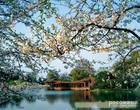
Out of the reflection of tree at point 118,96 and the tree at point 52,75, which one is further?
the reflection of tree at point 118,96

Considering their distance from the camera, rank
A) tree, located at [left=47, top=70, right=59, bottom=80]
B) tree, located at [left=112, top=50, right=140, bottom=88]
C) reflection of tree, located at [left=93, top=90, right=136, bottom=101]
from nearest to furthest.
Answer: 1. tree, located at [left=47, top=70, right=59, bottom=80]
2. tree, located at [left=112, top=50, right=140, bottom=88]
3. reflection of tree, located at [left=93, top=90, right=136, bottom=101]

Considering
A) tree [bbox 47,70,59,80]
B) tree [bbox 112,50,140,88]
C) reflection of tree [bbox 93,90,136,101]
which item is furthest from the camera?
reflection of tree [bbox 93,90,136,101]

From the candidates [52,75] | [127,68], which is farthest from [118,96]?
[52,75]

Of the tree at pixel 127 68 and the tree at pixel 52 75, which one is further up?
the tree at pixel 127 68

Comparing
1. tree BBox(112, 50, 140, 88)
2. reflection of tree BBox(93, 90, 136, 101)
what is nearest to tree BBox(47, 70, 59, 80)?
tree BBox(112, 50, 140, 88)

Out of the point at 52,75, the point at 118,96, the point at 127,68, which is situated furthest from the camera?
the point at 118,96

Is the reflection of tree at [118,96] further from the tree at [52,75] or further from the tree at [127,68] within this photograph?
the tree at [52,75]

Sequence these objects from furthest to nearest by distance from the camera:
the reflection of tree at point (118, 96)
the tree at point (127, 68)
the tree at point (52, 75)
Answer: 1. the reflection of tree at point (118, 96)
2. the tree at point (127, 68)
3. the tree at point (52, 75)

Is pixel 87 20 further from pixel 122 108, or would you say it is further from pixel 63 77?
pixel 122 108

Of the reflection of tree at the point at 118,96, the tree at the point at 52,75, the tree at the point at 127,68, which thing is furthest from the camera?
the reflection of tree at the point at 118,96

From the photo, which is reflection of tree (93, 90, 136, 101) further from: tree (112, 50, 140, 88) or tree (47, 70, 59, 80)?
tree (47, 70, 59, 80)

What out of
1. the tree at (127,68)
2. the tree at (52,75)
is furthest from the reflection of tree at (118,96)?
the tree at (52,75)

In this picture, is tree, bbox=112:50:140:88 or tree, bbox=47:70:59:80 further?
tree, bbox=112:50:140:88

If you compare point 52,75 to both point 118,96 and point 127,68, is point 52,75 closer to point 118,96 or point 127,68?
point 127,68
